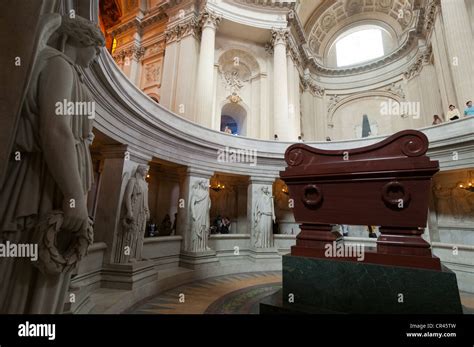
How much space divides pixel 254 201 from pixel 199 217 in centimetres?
239

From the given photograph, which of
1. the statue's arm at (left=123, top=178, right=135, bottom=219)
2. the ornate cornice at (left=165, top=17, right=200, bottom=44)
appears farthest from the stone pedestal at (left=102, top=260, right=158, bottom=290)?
the ornate cornice at (left=165, top=17, right=200, bottom=44)

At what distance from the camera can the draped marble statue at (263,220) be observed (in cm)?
868

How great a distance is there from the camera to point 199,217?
24.3ft

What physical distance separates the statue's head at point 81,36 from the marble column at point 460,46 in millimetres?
13069

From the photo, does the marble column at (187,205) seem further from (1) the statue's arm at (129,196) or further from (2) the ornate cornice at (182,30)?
(2) the ornate cornice at (182,30)

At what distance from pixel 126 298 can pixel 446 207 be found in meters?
10.3

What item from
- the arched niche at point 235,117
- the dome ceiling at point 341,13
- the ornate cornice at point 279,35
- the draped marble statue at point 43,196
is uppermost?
the dome ceiling at point 341,13

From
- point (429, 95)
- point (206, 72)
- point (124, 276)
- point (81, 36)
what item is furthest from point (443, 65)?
point (124, 276)

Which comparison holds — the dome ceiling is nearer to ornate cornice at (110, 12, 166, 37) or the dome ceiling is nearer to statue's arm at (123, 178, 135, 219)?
ornate cornice at (110, 12, 166, 37)

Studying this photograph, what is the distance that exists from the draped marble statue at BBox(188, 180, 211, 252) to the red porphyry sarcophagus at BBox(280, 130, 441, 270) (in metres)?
5.27

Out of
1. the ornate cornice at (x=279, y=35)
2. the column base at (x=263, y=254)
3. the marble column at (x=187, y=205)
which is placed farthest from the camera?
the ornate cornice at (x=279, y=35)

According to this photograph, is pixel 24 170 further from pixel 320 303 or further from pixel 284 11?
pixel 284 11

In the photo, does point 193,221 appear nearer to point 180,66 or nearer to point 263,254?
point 263,254

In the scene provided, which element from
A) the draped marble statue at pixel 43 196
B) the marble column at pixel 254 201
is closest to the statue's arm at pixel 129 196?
the draped marble statue at pixel 43 196
